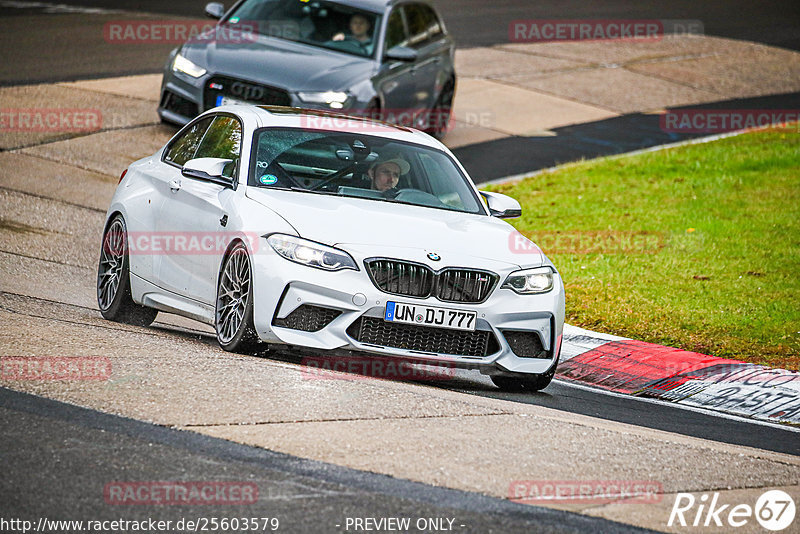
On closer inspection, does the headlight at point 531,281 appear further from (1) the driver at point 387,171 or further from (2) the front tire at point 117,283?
(2) the front tire at point 117,283

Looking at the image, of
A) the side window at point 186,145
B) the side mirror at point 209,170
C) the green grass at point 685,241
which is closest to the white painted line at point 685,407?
the green grass at point 685,241

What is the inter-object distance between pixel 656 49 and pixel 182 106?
14.2 metres

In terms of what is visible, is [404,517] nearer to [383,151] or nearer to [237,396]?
[237,396]

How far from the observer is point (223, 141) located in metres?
9.17

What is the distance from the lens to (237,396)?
6.65 m

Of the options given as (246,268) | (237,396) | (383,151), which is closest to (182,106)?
(383,151)

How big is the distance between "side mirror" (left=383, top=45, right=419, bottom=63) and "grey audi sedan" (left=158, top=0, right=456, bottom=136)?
0.04 ft

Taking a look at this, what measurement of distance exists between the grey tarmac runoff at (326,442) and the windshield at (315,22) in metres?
7.81

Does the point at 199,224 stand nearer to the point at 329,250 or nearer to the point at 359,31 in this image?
the point at 329,250

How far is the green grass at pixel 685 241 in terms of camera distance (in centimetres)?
1067

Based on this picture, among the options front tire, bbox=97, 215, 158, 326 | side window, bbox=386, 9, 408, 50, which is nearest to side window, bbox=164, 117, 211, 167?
front tire, bbox=97, 215, 158, 326

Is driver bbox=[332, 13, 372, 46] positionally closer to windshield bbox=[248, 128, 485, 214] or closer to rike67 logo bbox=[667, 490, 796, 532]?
windshield bbox=[248, 128, 485, 214]

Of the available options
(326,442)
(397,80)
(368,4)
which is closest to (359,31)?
(368,4)

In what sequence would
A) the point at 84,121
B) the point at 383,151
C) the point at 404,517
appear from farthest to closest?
the point at 84,121
the point at 383,151
the point at 404,517
